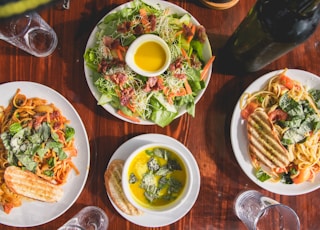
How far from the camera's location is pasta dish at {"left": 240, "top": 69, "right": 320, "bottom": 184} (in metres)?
1.51

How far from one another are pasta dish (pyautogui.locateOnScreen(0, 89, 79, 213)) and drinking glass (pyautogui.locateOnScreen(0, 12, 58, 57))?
0.68 ft

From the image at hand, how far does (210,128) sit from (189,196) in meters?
→ 0.32

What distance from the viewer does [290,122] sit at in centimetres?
151

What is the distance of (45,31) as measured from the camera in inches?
63.6

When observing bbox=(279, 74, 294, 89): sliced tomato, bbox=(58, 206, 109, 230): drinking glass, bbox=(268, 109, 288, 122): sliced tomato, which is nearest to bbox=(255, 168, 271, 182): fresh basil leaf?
bbox=(268, 109, 288, 122): sliced tomato

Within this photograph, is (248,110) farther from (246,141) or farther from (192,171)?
(192,171)

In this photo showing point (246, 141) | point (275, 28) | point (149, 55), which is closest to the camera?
point (275, 28)

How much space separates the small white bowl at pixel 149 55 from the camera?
1.42m

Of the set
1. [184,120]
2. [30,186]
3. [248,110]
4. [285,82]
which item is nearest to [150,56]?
[184,120]

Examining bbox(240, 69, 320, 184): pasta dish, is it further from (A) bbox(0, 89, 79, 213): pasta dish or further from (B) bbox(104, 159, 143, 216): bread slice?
(A) bbox(0, 89, 79, 213): pasta dish

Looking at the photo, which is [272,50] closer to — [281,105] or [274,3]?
[274,3]

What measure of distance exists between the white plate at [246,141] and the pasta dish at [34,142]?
703 millimetres

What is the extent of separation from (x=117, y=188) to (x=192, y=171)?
0.33 m

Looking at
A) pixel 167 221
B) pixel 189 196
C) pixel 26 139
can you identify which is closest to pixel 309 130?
pixel 189 196
